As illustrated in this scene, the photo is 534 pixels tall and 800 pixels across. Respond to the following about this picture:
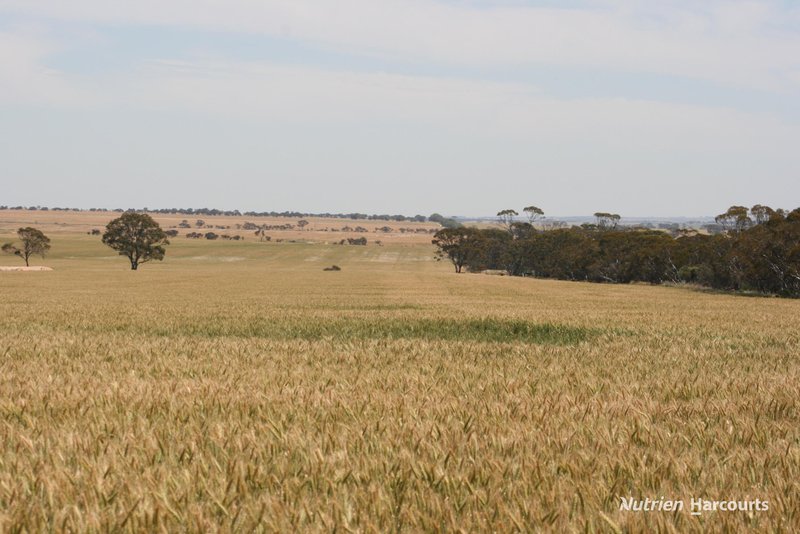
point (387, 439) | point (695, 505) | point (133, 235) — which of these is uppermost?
point (695, 505)

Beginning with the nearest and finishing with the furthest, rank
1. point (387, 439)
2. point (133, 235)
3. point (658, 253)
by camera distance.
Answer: point (387, 439) → point (658, 253) → point (133, 235)

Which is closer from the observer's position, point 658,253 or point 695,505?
point 695,505

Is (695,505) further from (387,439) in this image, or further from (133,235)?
(133,235)

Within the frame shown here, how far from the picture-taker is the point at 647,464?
5.34 m

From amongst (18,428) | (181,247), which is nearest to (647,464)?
(18,428)

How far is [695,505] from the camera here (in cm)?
428

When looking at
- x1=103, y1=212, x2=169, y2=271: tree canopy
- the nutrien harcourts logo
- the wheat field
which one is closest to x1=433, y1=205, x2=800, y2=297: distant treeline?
x1=103, y1=212, x2=169, y2=271: tree canopy

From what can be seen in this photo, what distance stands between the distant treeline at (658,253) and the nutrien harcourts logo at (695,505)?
232 ft

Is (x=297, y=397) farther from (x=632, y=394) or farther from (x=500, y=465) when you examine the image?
(x=632, y=394)

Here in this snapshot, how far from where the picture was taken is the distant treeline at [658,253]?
70.0 meters

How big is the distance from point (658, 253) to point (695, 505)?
9992cm

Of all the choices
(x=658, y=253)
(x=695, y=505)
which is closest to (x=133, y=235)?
(x=658, y=253)

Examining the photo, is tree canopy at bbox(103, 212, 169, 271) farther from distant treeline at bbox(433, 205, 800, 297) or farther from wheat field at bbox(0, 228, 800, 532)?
wheat field at bbox(0, 228, 800, 532)

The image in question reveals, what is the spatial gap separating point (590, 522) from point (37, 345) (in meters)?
13.0
